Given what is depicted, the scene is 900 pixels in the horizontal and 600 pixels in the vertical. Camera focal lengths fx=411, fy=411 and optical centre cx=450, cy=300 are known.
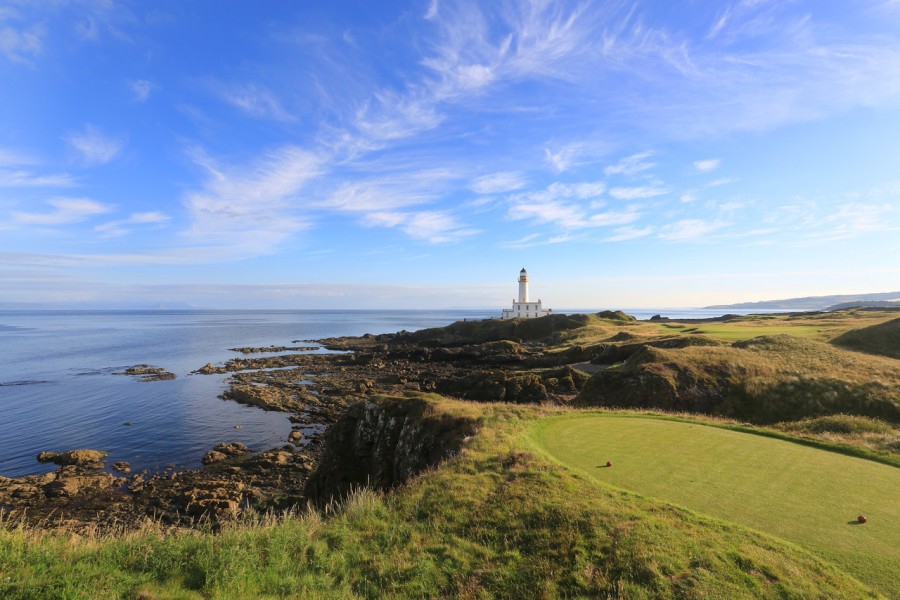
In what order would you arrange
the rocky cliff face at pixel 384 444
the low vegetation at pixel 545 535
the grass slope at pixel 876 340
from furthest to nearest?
the grass slope at pixel 876 340 → the rocky cliff face at pixel 384 444 → the low vegetation at pixel 545 535

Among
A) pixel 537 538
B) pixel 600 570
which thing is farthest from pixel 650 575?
pixel 537 538

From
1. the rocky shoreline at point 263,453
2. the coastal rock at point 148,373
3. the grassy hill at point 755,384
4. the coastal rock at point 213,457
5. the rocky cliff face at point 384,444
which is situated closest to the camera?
the rocky cliff face at point 384,444

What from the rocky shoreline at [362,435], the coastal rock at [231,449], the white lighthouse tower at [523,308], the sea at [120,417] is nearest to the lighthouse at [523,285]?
the white lighthouse tower at [523,308]

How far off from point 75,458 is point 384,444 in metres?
20.0

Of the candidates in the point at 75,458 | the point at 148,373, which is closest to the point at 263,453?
the point at 75,458

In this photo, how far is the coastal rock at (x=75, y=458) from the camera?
23906 millimetres

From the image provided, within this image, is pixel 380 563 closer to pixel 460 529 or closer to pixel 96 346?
pixel 460 529

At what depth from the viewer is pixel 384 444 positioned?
18531mm

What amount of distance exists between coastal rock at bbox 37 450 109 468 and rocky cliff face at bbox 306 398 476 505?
14.6 meters

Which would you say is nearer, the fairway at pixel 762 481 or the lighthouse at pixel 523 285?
the fairway at pixel 762 481

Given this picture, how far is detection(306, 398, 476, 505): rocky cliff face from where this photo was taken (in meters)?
15.9

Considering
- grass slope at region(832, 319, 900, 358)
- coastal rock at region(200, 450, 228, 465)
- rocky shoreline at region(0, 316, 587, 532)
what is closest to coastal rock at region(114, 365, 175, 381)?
rocky shoreline at region(0, 316, 587, 532)

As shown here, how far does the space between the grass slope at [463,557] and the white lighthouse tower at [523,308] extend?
86.6m

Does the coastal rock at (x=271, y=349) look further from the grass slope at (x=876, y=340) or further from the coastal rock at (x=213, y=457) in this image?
the grass slope at (x=876, y=340)
